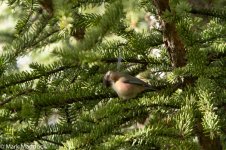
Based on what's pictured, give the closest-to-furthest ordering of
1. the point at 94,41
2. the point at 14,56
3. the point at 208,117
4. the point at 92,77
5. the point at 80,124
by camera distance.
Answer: the point at 94,41, the point at 208,117, the point at 14,56, the point at 80,124, the point at 92,77

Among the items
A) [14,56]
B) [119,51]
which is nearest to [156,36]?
[119,51]

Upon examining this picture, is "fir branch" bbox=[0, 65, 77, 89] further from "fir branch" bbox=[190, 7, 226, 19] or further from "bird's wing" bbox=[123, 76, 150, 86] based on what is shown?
"fir branch" bbox=[190, 7, 226, 19]

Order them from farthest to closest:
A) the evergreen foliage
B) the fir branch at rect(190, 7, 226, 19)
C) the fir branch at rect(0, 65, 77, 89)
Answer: the fir branch at rect(190, 7, 226, 19), the fir branch at rect(0, 65, 77, 89), the evergreen foliage

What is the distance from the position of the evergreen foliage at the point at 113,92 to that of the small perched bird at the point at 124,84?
0.03m

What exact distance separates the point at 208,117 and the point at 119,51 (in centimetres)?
59

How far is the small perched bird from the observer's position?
1.71 metres

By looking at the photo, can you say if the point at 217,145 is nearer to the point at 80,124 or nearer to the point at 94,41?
the point at 80,124

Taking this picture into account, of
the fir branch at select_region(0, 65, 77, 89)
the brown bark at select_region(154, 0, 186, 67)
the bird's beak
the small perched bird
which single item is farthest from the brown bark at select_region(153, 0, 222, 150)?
the fir branch at select_region(0, 65, 77, 89)

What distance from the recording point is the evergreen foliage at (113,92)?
4.02 ft

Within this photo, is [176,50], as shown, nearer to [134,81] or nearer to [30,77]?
[134,81]

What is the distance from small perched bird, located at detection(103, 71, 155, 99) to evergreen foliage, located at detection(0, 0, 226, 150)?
34 mm

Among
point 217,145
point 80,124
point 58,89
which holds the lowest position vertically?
point 217,145

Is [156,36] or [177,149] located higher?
[156,36]

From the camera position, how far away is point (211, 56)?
165 cm
